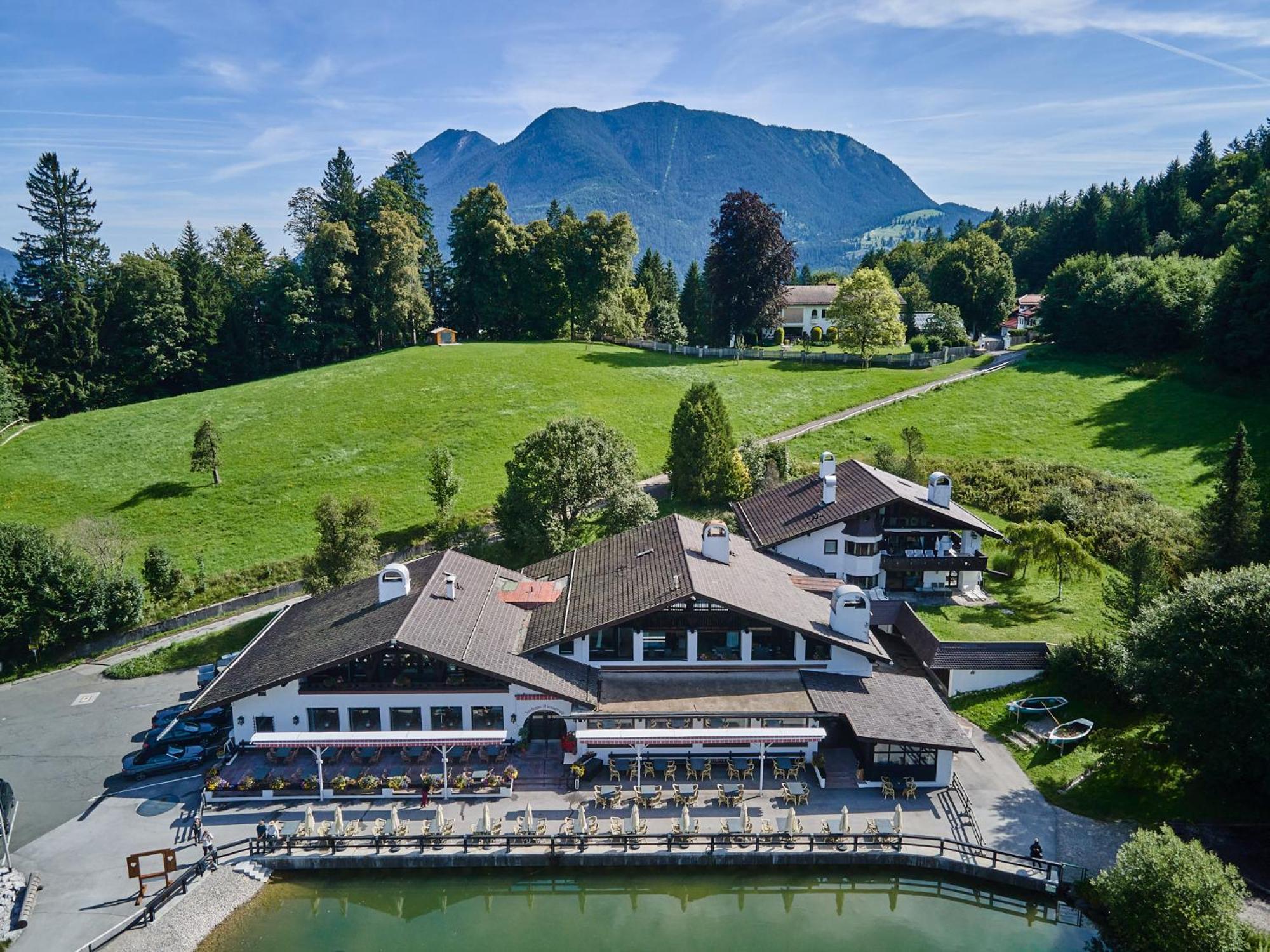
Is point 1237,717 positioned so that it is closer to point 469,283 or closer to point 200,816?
point 200,816

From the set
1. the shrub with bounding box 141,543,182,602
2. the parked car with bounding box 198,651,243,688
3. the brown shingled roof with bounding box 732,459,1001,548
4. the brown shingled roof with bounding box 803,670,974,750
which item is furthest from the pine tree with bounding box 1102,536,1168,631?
the shrub with bounding box 141,543,182,602

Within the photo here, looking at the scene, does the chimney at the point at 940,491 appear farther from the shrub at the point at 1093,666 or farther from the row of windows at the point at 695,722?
the row of windows at the point at 695,722

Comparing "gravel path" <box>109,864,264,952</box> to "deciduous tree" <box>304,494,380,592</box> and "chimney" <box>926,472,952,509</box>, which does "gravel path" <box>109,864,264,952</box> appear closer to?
"deciduous tree" <box>304,494,380,592</box>

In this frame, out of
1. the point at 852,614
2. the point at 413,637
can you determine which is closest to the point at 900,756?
the point at 852,614

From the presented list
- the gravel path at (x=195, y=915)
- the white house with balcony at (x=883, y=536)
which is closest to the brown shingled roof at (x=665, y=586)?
the white house with balcony at (x=883, y=536)

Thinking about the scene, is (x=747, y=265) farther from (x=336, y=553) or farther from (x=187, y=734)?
(x=187, y=734)

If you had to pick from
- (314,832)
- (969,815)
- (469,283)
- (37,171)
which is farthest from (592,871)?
(37,171)
